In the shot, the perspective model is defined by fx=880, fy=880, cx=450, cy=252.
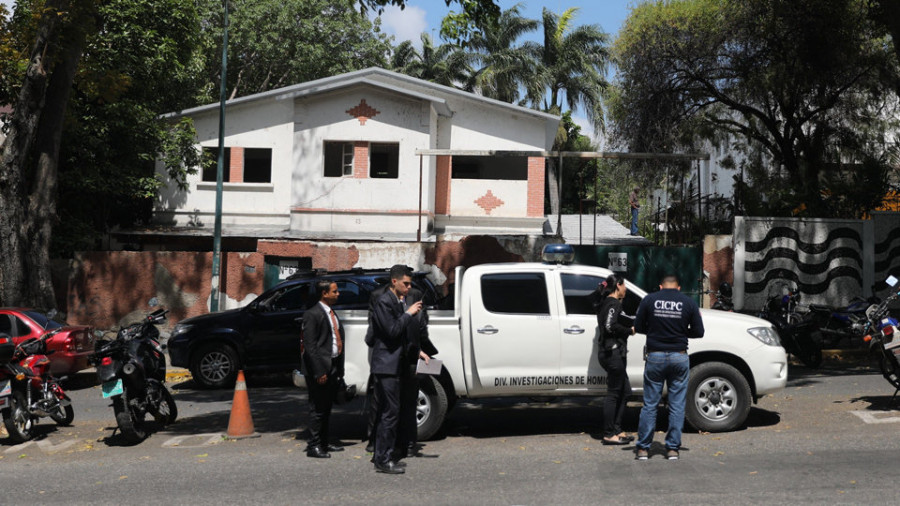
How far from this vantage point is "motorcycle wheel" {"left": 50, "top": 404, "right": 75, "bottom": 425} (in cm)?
1057

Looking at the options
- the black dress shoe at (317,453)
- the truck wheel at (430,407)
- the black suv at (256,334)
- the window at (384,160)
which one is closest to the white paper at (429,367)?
the truck wheel at (430,407)

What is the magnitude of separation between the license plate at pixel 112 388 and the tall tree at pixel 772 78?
16544 mm

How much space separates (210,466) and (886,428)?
6.89 metres

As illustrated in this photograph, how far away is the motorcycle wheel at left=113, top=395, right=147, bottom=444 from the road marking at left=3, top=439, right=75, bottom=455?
786mm

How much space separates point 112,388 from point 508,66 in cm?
3305

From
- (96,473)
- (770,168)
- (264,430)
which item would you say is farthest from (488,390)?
(770,168)

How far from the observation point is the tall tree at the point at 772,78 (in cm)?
2181

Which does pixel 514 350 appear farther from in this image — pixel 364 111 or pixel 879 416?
pixel 364 111

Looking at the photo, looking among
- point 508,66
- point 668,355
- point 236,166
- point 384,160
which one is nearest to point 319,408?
point 668,355

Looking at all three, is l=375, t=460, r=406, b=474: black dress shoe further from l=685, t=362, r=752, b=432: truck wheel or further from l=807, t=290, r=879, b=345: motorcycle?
l=807, t=290, r=879, b=345: motorcycle

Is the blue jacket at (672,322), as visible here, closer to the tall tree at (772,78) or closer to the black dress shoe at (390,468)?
the black dress shoe at (390,468)

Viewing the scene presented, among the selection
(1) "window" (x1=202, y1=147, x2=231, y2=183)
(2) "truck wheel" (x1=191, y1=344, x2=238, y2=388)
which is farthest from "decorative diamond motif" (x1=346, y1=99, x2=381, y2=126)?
(2) "truck wheel" (x1=191, y1=344, x2=238, y2=388)

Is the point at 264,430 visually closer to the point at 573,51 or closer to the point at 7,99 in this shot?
the point at 7,99

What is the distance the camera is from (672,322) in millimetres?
8164
